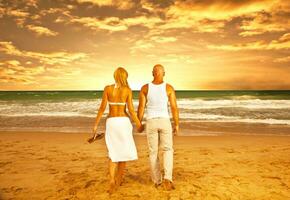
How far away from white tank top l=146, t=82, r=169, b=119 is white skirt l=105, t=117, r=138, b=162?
1.56ft

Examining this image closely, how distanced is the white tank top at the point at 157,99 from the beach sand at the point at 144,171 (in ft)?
4.62

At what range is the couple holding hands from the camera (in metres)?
5.02

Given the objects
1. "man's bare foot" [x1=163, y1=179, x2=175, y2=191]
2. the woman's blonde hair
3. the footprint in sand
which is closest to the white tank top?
the woman's blonde hair

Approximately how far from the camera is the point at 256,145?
9828 mm

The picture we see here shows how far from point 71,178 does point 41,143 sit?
14.9ft

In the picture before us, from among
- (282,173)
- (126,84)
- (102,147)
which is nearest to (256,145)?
(282,173)

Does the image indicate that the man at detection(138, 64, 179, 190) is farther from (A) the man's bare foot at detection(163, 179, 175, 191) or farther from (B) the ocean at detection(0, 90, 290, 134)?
(B) the ocean at detection(0, 90, 290, 134)

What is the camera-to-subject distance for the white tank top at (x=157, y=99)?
5082 millimetres

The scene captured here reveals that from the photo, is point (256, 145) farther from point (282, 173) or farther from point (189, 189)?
point (189, 189)

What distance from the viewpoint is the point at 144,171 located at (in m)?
6.64

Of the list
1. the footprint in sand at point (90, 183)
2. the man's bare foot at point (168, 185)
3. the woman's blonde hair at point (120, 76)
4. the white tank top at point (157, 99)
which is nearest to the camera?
the woman's blonde hair at point (120, 76)

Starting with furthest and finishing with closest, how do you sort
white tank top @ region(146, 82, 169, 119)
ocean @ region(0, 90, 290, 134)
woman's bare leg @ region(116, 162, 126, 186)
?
ocean @ region(0, 90, 290, 134)
woman's bare leg @ region(116, 162, 126, 186)
white tank top @ region(146, 82, 169, 119)

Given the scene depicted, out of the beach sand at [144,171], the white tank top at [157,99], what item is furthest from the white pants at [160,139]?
the beach sand at [144,171]

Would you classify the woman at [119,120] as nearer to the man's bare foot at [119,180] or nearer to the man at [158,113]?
the man at [158,113]
